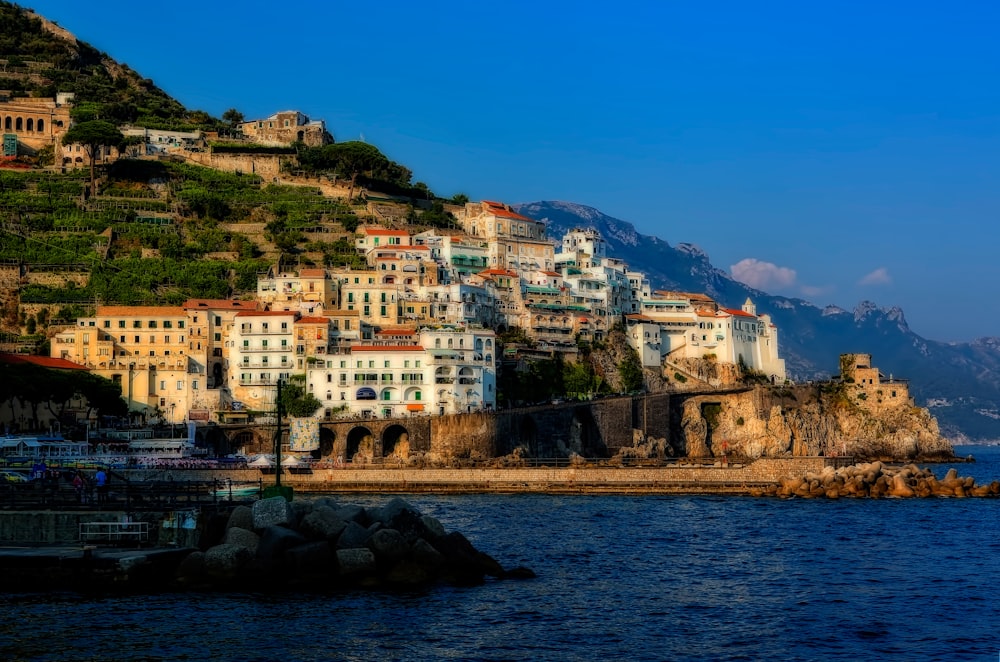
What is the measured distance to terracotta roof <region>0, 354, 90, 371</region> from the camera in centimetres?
7838

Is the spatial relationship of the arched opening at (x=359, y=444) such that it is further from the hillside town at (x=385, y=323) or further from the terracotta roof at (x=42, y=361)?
the terracotta roof at (x=42, y=361)

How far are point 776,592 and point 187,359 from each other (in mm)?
58260

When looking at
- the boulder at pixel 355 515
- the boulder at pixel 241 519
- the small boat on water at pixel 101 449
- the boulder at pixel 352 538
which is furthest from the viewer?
the small boat on water at pixel 101 449

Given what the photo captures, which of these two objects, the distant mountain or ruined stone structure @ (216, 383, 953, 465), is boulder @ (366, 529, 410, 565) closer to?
ruined stone structure @ (216, 383, 953, 465)

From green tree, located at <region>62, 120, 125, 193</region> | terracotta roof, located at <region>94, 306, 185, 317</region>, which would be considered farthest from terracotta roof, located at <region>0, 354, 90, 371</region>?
green tree, located at <region>62, 120, 125, 193</region>

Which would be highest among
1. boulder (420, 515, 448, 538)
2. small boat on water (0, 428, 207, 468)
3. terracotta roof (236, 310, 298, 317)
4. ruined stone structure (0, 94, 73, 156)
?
ruined stone structure (0, 94, 73, 156)

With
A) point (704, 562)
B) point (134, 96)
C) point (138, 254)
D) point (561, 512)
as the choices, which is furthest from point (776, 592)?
point (134, 96)

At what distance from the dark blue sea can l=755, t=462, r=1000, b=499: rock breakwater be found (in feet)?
62.1

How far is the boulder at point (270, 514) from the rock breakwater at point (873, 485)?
125 feet

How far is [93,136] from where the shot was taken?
115 metres

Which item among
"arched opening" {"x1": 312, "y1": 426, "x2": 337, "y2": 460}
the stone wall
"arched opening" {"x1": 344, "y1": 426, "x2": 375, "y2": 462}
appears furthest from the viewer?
the stone wall

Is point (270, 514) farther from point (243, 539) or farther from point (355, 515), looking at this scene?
point (355, 515)

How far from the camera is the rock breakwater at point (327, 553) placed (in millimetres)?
33875

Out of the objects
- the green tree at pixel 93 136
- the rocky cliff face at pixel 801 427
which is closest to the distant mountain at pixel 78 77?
the green tree at pixel 93 136
